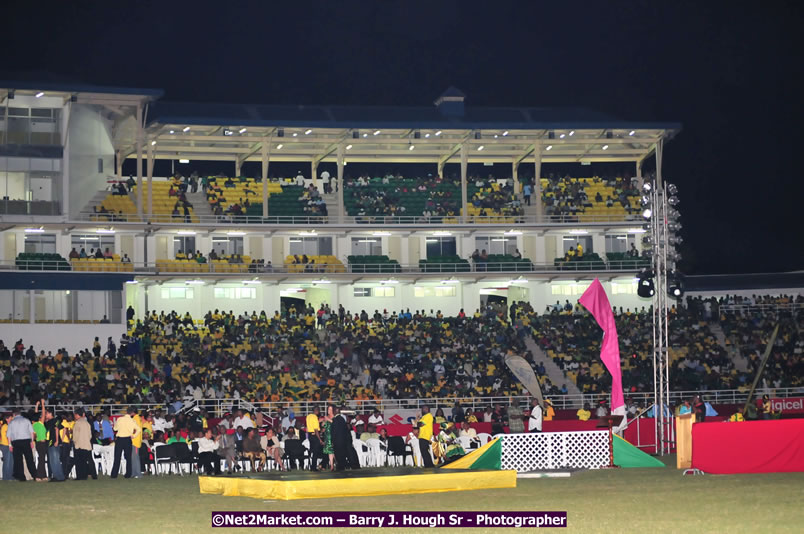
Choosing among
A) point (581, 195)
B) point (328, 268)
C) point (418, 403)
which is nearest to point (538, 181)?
point (581, 195)

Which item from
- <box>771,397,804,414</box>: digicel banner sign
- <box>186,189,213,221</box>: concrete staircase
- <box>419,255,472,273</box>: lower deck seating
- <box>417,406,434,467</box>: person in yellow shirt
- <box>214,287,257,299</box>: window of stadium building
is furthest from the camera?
<box>419,255,472,273</box>: lower deck seating

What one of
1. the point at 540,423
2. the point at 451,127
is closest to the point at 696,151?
the point at 451,127

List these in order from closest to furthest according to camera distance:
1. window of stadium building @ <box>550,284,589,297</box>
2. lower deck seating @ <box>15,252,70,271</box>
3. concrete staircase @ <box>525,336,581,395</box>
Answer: concrete staircase @ <box>525,336,581,395</box> < lower deck seating @ <box>15,252,70,271</box> < window of stadium building @ <box>550,284,589,297</box>

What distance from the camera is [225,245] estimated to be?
53.5m

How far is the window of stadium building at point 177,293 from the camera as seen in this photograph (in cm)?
5169

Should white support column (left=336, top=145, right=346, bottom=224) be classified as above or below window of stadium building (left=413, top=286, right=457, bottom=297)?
above

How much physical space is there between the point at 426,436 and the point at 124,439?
641 cm

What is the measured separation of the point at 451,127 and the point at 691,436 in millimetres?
30654

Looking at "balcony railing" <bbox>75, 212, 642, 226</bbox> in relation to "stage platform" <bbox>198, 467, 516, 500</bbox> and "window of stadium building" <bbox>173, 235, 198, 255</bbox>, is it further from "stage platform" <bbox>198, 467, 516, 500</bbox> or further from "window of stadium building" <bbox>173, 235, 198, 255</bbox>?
"stage platform" <bbox>198, 467, 516, 500</bbox>

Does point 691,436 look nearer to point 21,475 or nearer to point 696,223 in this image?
point 21,475

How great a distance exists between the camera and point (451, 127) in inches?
2041

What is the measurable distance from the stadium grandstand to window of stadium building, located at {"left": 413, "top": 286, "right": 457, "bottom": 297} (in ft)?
0.35

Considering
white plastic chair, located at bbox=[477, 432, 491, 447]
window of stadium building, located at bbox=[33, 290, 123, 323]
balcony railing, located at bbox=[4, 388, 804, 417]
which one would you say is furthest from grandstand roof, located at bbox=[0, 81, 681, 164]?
white plastic chair, located at bbox=[477, 432, 491, 447]

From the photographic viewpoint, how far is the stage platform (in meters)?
18.5
